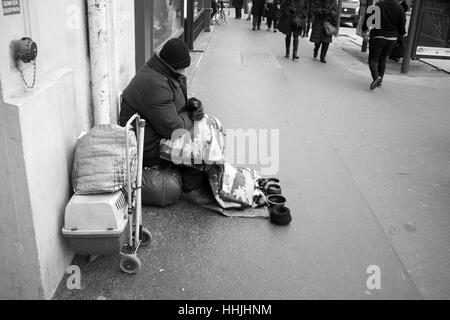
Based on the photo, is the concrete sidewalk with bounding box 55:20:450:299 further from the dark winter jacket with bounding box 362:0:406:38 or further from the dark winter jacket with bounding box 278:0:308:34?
the dark winter jacket with bounding box 278:0:308:34

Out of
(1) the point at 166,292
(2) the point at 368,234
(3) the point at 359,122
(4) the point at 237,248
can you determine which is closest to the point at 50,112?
(1) the point at 166,292

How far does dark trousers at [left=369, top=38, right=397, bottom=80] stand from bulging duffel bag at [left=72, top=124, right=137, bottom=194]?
701 cm

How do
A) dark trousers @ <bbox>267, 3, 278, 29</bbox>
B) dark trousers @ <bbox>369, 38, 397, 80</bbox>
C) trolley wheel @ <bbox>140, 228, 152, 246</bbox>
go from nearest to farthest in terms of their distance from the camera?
trolley wheel @ <bbox>140, 228, 152, 246</bbox> < dark trousers @ <bbox>369, 38, 397, 80</bbox> < dark trousers @ <bbox>267, 3, 278, 29</bbox>

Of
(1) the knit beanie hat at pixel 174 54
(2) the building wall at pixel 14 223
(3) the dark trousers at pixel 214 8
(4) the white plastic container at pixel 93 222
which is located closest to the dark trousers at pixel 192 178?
(1) the knit beanie hat at pixel 174 54

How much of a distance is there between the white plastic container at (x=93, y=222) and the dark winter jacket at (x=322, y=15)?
9420 mm

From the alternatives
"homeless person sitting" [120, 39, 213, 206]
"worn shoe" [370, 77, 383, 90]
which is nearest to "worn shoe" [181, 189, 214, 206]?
"homeless person sitting" [120, 39, 213, 206]

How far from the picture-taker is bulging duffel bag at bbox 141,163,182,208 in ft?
13.0

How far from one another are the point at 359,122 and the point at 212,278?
4515 millimetres

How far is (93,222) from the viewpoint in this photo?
2.93m

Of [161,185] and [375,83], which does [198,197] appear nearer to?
[161,185]

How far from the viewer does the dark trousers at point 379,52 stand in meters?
8.88

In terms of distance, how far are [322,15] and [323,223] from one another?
8.34 metres

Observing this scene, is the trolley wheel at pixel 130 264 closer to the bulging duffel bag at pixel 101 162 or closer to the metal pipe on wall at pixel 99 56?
the bulging duffel bag at pixel 101 162
